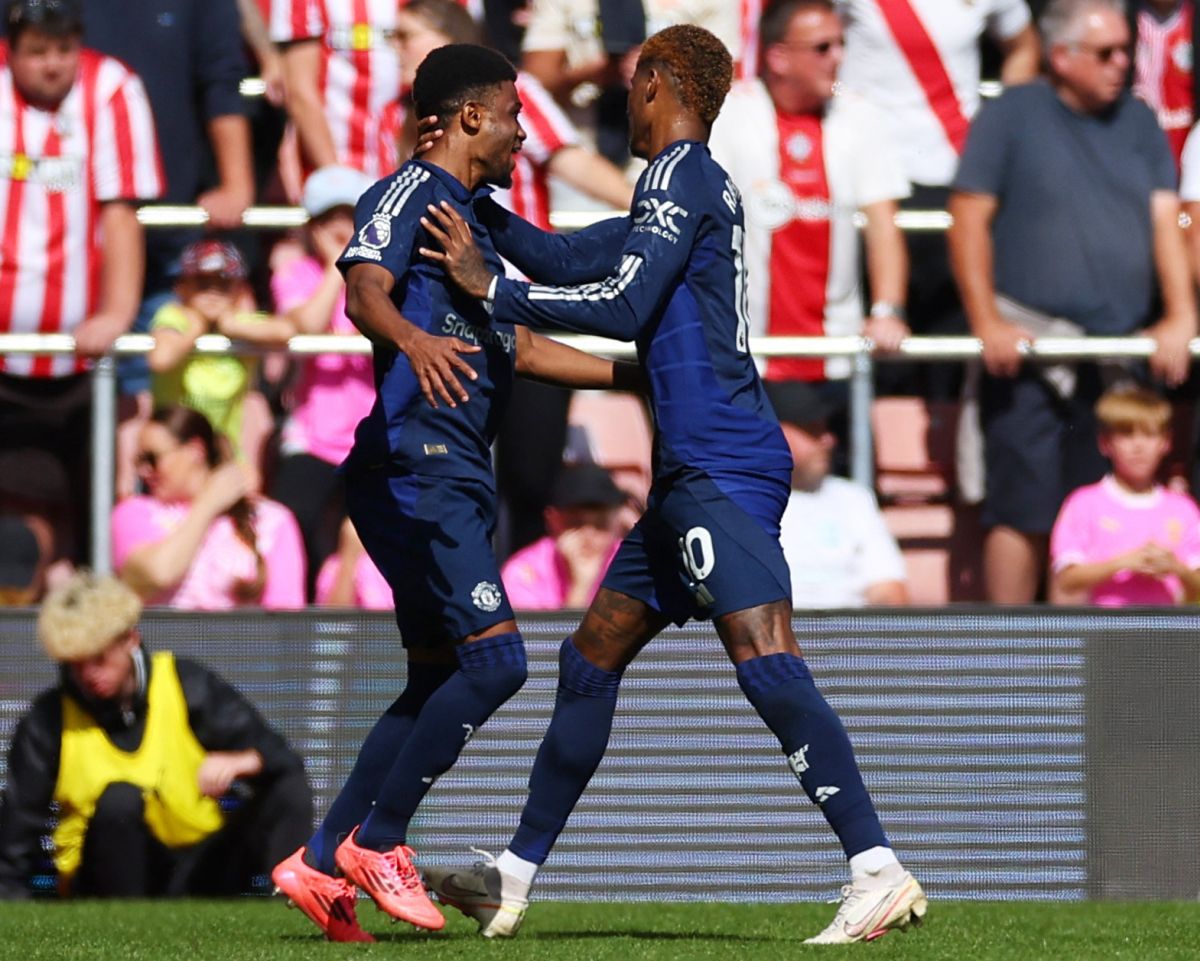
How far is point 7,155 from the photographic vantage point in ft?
25.4

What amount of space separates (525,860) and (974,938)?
114cm

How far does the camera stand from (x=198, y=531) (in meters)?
7.22

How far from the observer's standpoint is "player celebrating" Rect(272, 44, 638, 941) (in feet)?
16.5

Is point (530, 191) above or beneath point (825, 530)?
above

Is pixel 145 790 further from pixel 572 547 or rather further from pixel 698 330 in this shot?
pixel 698 330

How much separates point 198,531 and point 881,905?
10.5 feet

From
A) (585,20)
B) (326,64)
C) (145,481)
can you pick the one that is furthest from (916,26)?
(145,481)

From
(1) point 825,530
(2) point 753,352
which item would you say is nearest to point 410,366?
(2) point 753,352

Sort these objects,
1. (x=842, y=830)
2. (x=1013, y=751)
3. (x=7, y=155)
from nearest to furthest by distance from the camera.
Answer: (x=842, y=830) < (x=1013, y=751) < (x=7, y=155)

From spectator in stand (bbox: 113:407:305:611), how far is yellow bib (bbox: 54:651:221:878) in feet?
1.75

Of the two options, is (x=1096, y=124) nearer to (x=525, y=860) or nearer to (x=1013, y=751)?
(x=1013, y=751)

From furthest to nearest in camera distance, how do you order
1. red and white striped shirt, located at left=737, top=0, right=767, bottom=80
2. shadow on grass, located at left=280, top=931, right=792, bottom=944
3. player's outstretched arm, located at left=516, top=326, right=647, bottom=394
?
red and white striped shirt, located at left=737, top=0, right=767, bottom=80, player's outstretched arm, located at left=516, top=326, right=647, bottom=394, shadow on grass, located at left=280, top=931, right=792, bottom=944

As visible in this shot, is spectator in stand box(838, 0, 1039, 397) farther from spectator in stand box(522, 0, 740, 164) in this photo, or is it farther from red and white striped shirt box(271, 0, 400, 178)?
red and white striped shirt box(271, 0, 400, 178)

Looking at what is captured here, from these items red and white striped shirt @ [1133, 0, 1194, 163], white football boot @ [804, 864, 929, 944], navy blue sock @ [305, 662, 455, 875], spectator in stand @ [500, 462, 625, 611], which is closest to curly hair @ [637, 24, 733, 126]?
navy blue sock @ [305, 662, 455, 875]
